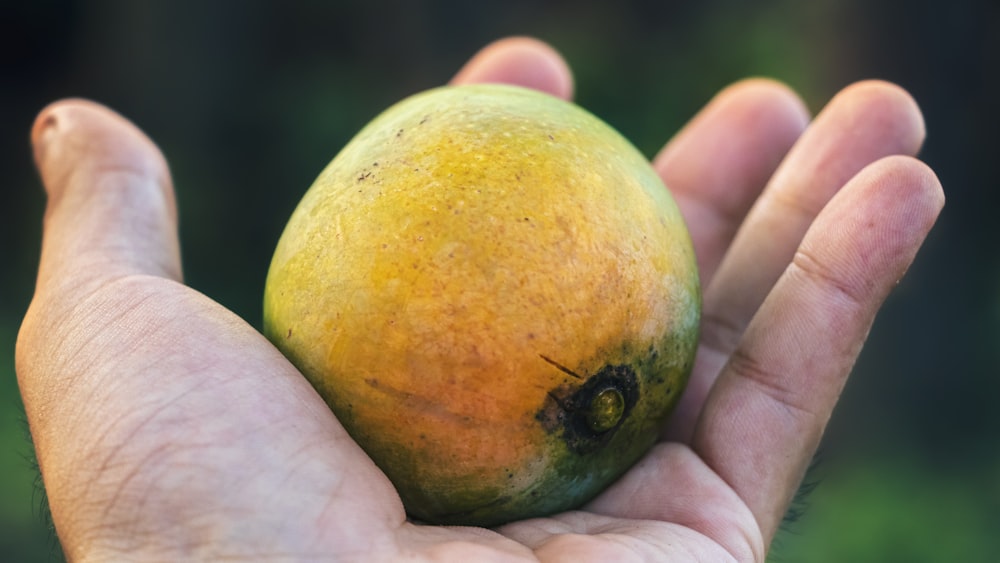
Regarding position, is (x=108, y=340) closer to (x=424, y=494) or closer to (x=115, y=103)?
(x=424, y=494)

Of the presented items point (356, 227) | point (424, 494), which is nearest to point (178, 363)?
point (356, 227)

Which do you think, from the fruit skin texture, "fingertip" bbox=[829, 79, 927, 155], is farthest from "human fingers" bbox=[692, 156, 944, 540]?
"fingertip" bbox=[829, 79, 927, 155]

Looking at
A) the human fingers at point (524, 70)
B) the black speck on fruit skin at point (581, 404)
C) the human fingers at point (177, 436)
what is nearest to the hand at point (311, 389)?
the human fingers at point (177, 436)

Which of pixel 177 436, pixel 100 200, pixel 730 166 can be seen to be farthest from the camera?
pixel 730 166

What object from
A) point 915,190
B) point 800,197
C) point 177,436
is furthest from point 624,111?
point 177,436

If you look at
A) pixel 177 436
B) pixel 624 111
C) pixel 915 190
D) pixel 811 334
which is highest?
pixel 915 190

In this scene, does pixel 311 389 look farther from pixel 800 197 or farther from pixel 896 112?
pixel 896 112

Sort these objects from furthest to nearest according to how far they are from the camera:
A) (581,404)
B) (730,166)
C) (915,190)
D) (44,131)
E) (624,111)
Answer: (624,111), (730,166), (44,131), (915,190), (581,404)
